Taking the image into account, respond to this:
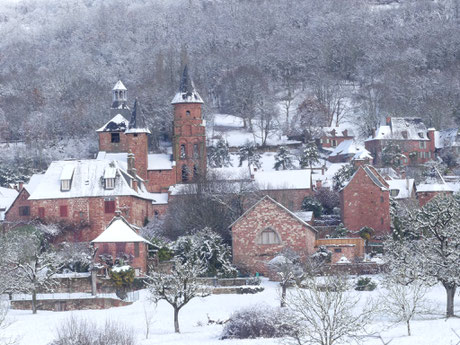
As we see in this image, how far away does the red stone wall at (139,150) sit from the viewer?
249ft

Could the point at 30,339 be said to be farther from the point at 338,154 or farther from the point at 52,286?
the point at 338,154

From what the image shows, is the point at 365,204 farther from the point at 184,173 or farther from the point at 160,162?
the point at 160,162

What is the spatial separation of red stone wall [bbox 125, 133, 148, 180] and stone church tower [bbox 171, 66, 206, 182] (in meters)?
3.03

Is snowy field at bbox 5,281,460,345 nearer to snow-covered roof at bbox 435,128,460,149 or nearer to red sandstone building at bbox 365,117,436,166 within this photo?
red sandstone building at bbox 365,117,436,166

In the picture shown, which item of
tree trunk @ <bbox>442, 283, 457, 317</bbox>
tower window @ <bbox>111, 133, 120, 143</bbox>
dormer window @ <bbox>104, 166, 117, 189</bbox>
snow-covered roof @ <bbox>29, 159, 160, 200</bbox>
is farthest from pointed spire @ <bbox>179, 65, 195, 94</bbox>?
tree trunk @ <bbox>442, 283, 457, 317</bbox>

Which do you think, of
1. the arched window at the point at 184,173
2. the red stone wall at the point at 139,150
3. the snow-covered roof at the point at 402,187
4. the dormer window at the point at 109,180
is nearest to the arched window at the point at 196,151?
the arched window at the point at 184,173

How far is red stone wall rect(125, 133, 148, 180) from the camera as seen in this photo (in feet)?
249

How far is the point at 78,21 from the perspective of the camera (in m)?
179

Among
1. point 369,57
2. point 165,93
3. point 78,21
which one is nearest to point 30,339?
point 165,93

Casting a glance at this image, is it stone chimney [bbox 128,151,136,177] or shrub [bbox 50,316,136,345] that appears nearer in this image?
shrub [bbox 50,316,136,345]

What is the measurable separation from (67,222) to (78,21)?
4657 inches

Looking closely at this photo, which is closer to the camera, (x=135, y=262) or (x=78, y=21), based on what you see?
(x=135, y=262)

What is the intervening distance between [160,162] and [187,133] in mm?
3390

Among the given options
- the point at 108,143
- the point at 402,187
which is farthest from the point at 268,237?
the point at 108,143
